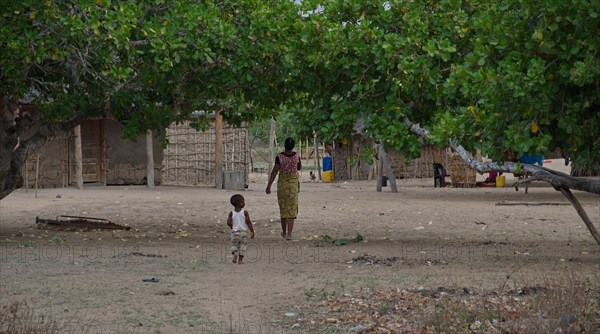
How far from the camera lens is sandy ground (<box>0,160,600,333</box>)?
8539mm

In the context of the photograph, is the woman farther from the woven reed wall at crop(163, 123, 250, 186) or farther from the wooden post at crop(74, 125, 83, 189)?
the woven reed wall at crop(163, 123, 250, 186)

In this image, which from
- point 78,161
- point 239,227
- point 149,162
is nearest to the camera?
point 239,227

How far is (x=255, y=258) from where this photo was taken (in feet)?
39.4

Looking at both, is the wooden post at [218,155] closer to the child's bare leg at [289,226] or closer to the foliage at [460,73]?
the child's bare leg at [289,226]

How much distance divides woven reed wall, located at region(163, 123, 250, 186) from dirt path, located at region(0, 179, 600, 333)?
751 cm

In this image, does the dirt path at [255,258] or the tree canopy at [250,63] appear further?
the tree canopy at [250,63]

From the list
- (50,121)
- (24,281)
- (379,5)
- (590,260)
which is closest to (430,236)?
(590,260)

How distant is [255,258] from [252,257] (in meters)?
0.13

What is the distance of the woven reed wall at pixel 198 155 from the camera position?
96.0 ft

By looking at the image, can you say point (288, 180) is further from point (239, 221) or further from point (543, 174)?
point (543, 174)

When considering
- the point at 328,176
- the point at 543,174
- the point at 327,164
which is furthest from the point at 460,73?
the point at 327,164

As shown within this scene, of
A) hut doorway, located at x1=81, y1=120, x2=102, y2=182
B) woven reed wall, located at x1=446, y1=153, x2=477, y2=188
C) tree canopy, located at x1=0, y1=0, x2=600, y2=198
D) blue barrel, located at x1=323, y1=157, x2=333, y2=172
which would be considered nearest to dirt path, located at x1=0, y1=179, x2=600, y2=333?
tree canopy, located at x1=0, y1=0, x2=600, y2=198

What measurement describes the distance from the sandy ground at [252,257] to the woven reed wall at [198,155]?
7.27 meters

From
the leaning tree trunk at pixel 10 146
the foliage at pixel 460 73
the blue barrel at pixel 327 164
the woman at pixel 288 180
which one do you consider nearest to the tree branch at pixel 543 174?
the foliage at pixel 460 73
